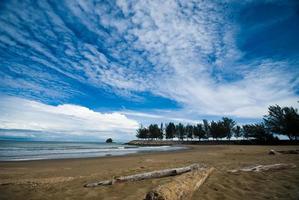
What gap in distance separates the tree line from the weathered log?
183ft

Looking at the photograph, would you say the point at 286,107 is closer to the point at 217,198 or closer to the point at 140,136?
the point at 217,198

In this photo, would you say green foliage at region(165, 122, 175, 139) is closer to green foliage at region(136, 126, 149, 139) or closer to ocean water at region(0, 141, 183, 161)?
green foliage at region(136, 126, 149, 139)

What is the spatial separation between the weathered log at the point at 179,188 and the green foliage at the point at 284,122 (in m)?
55.6

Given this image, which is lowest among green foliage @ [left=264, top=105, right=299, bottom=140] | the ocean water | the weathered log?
the weathered log

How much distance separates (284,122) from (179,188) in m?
59.3

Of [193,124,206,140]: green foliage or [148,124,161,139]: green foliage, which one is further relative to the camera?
[148,124,161,139]: green foliage

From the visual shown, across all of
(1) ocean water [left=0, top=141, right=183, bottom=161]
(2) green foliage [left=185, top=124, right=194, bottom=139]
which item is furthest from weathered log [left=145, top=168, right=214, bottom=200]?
(2) green foliage [left=185, top=124, right=194, bottom=139]

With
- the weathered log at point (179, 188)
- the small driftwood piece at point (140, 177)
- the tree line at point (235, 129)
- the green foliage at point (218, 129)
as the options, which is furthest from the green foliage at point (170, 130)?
the weathered log at point (179, 188)

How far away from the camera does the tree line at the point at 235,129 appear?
170ft

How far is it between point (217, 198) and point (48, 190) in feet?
17.6

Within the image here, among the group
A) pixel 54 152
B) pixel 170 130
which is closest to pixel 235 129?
pixel 170 130

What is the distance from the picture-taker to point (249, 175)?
758cm

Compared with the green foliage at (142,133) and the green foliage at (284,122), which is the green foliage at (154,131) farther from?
the green foliage at (284,122)

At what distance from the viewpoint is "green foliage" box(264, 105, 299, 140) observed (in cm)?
5012
